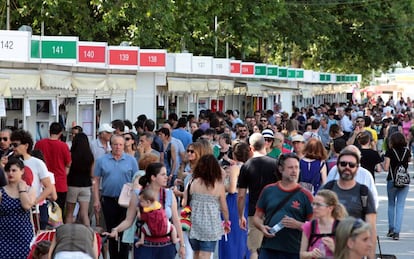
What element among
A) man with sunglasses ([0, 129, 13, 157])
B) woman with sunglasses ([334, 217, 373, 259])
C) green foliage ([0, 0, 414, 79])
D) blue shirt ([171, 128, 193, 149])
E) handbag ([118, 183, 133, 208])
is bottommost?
handbag ([118, 183, 133, 208])

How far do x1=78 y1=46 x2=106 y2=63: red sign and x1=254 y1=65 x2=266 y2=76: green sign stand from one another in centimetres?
1818

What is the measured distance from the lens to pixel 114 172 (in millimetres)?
13828

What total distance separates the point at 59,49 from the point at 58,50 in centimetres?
4

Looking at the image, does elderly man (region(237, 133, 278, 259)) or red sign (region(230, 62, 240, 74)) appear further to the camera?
red sign (region(230, 62, 240, 74))

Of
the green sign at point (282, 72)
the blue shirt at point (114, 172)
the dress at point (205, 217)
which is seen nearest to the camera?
the dress at point (205, 217)

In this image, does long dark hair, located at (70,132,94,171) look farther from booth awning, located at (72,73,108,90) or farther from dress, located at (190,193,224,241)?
booth awning, located at (72,73,108,90)

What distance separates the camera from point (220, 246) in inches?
541

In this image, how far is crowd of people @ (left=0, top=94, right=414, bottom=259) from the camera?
9.36 m

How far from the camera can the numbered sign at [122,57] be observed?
904 inches

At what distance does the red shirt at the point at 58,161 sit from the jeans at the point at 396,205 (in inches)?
201

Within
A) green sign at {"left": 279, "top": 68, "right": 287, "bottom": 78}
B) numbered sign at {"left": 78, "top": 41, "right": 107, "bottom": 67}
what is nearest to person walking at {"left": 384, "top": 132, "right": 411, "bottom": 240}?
numbered sign at {"left": 78, "top": 41, "right": 107, "bottom": 67}

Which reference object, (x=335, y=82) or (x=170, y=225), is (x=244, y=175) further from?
(x=335, y=82)

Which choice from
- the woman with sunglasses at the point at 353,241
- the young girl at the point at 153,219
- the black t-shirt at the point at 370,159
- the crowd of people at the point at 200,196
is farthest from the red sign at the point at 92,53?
the woman with sunglasses at the point at 353,241

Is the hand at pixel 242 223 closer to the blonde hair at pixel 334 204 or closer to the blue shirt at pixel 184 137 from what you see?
the blonde hair at pixel 334 204
